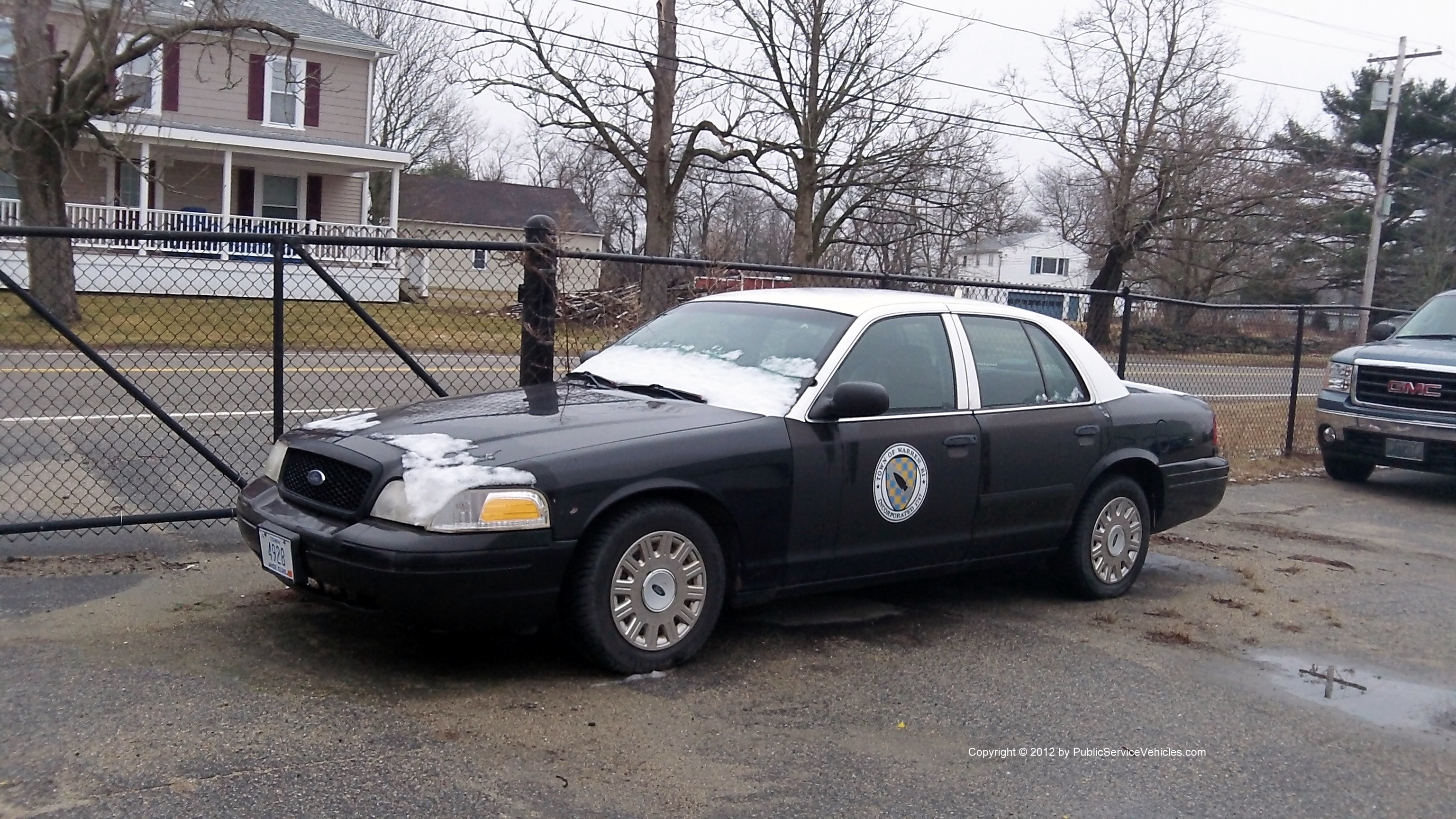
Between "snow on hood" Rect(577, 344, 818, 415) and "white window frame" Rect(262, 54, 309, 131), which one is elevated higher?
"white window frame" Rect(262, 54, 309, 131)

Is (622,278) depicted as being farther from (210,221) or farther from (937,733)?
(210,221)

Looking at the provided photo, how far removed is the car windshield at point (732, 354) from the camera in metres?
5.46

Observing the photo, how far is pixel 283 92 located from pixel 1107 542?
26.9 m

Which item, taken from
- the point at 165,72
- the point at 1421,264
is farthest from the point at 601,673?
the point at 1421,264

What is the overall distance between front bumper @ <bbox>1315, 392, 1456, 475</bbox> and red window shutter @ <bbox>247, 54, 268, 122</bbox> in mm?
24911

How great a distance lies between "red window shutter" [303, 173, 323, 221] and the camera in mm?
30250

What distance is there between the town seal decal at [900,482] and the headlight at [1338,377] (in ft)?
24.2

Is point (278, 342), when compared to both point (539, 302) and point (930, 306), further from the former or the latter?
point (930, 306)

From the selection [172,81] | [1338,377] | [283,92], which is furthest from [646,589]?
[283,92]

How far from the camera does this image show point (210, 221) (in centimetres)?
2577

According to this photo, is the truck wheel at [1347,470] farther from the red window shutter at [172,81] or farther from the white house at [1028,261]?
the white house at [1028,261]

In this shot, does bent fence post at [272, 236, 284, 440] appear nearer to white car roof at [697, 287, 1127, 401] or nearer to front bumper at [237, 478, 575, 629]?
front bumper at [237, 478, 575, 629]

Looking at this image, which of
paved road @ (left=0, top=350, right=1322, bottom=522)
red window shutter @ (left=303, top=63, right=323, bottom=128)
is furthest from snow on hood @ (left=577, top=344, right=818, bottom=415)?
red window shutter @ (left=303, top=63, right=323, bottom=128)

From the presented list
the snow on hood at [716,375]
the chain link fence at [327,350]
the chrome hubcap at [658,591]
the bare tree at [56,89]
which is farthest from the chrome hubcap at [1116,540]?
the bare tree at [56,89]
